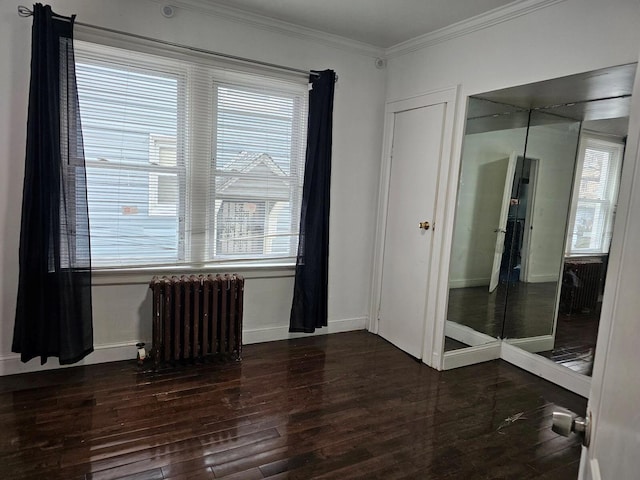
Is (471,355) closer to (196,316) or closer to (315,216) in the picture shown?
(315,216)

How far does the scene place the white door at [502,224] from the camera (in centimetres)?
367

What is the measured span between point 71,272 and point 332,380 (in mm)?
1975

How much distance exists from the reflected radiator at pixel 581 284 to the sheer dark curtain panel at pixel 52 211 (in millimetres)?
3627

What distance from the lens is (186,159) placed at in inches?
127

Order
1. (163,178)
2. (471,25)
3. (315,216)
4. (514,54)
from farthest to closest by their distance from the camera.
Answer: (315,216) < (163,178) < (471,25) < (514,54)

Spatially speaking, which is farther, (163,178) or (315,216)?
(315,216)

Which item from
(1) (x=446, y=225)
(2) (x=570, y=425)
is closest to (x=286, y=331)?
(1) (x=446, y=225)

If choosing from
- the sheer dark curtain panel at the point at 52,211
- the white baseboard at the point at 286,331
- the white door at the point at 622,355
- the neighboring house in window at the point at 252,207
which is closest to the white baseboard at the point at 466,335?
the white baseboard at the point at 286,331

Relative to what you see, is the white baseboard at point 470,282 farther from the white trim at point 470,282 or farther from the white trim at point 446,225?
the white trim at point 446,225

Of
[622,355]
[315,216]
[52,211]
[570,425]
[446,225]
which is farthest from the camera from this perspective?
[315,216]

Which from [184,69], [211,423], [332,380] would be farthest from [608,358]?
[184,69]

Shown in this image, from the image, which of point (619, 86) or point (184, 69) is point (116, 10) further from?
point (619, 86)

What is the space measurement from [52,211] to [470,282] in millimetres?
3327

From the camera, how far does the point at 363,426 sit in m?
2.47
